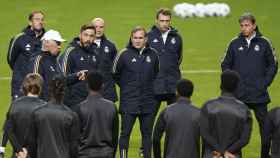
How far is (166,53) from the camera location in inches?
622

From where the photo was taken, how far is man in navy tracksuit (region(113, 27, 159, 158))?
570 inches

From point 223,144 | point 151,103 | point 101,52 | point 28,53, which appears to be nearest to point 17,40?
point 28,53

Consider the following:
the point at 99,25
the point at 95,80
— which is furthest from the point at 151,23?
the point at 95,80

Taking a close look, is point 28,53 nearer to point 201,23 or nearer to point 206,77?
point 206,77

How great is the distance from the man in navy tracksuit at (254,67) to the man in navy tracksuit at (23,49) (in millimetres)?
3245

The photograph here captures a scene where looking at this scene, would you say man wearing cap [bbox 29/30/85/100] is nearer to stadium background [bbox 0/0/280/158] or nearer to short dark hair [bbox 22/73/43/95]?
short dark hair [bbox 22/73/43/95]

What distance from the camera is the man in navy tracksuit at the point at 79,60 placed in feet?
47.2

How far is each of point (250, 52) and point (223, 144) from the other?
148 inches

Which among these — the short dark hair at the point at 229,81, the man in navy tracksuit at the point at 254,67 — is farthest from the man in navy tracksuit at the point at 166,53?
the short dark hair at the point at 229,81

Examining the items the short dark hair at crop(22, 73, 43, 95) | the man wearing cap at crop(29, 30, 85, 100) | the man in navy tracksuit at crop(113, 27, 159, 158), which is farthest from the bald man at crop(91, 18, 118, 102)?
the short dark hair at crop(22, 73, 43, 95)

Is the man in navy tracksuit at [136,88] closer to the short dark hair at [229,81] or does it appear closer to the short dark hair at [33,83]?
the short dark hair at [33,83]

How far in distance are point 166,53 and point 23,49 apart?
7.97 ft

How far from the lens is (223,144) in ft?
37.1

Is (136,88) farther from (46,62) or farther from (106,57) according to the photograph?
(46,62)
